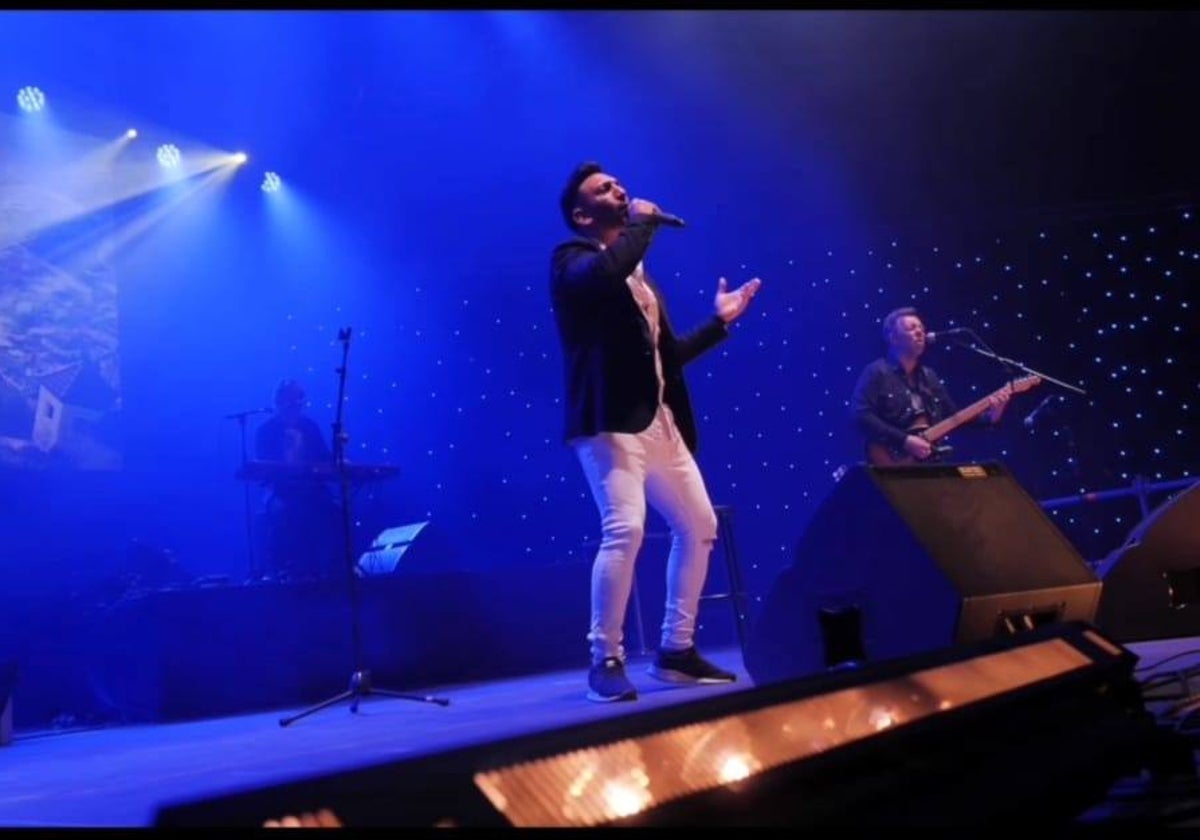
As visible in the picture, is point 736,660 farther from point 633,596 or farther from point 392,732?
point 392,732

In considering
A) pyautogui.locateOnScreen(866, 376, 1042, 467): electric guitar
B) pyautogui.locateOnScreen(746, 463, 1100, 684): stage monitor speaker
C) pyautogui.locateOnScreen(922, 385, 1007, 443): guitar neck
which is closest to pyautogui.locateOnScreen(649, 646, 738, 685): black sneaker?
pyautogui.locateOnScreen(746, 463, 1100, 684): stage monitor speaker

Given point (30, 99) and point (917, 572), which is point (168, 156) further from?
point (917, 572)

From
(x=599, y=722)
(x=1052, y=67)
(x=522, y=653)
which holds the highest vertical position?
(x=1052, y=67)

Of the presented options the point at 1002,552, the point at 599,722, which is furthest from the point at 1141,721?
the point at 1002,552

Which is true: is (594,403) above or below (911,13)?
below

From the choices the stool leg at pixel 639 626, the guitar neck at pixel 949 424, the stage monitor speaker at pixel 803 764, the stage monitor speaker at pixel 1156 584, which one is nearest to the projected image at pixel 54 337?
the stool leg at pixel 639 626

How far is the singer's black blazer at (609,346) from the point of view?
3.62 metres

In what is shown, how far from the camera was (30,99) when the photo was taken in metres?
Answer: 8.44

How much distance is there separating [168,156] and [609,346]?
696 cm

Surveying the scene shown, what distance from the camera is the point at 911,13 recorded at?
7.15 metres

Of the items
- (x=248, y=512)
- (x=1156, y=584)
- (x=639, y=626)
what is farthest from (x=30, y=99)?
(x=1156, y=584)

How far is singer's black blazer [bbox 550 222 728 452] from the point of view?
3.62 meters

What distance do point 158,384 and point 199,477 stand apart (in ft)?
2.88

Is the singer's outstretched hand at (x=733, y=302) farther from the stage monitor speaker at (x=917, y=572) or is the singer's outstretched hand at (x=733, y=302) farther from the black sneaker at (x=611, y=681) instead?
the black sneaker at (x=611, y=681)
